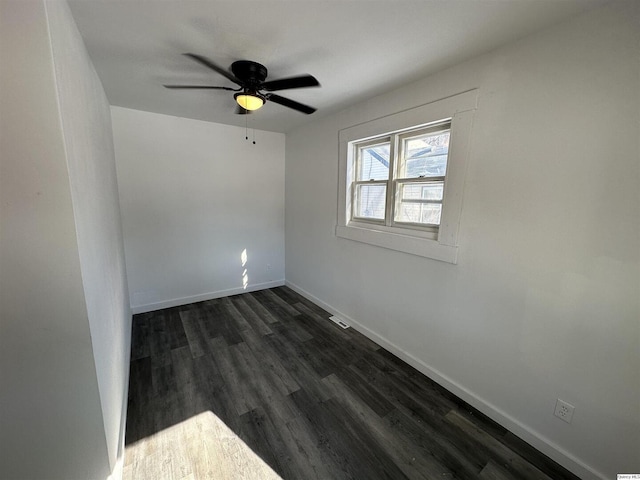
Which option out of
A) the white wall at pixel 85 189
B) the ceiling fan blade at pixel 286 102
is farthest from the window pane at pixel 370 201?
the white wall at pixel 85 189

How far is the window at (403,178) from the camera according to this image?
2.06m

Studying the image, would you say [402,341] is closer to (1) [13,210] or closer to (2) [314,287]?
(2) [314,287]

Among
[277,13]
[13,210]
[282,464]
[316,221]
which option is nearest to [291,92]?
[277,13]

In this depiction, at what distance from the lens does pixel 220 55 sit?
1.68 metres

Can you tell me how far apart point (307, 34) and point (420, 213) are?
1567mm

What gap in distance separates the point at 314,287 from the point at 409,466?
232 cm

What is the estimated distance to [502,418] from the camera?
5.60 ft

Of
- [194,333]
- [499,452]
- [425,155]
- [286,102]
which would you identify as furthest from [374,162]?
[194,333]

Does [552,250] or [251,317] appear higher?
[552,250]

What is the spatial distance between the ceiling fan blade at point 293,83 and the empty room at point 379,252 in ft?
0.05

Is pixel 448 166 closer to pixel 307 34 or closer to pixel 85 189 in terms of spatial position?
pixel 307 34

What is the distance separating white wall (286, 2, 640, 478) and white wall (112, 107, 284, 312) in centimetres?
243

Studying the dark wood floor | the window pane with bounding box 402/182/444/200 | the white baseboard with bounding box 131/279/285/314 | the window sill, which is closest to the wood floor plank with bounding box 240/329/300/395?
the dark wood floor

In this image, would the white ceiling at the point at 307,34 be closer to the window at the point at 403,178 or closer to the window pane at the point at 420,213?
the window at the point at 403,178
